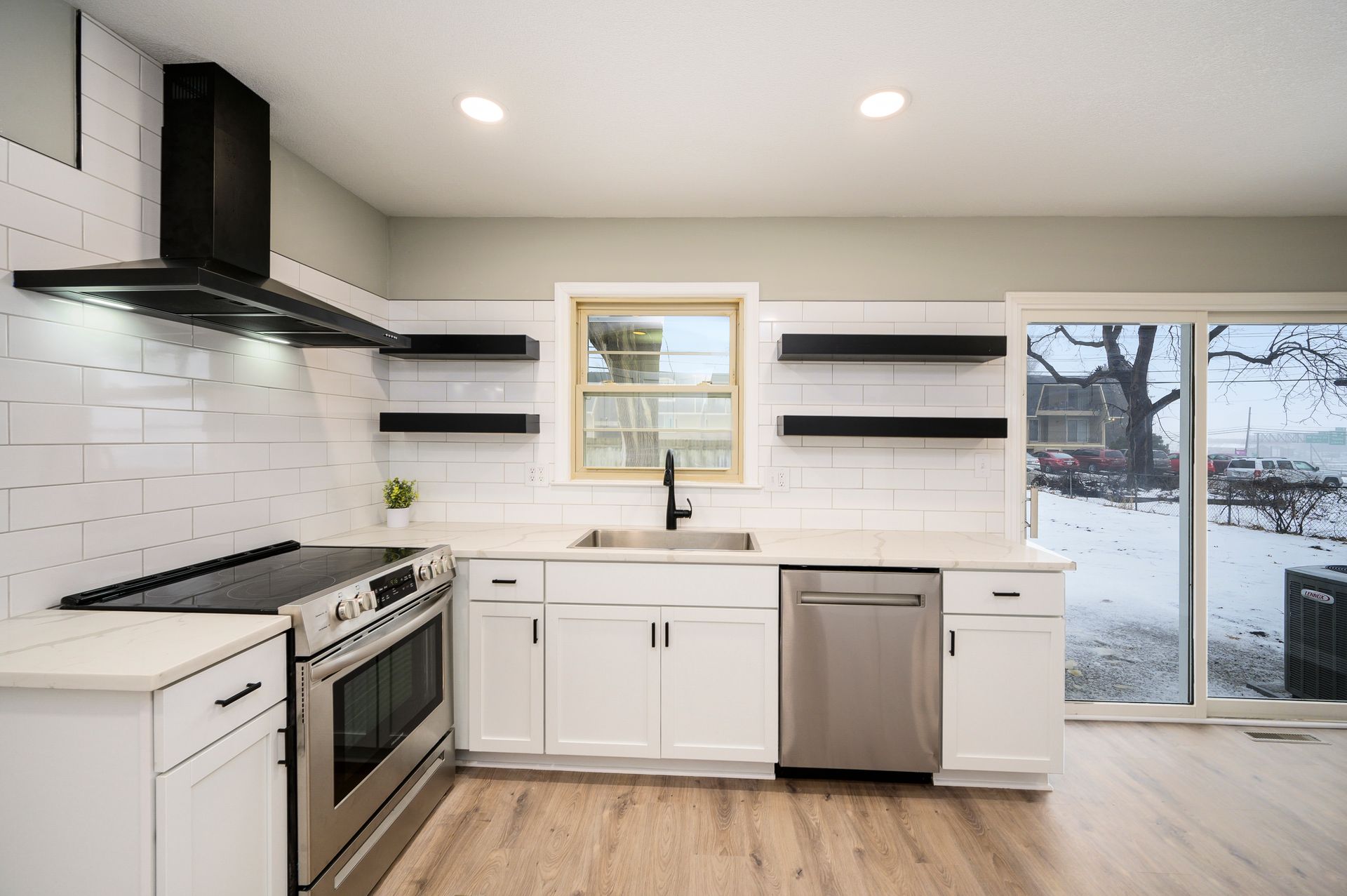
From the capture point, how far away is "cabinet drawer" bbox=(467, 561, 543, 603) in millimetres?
2396

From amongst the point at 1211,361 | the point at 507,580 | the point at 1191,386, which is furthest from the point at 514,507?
the point at 1211,361

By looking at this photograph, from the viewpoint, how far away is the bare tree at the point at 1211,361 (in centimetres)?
294

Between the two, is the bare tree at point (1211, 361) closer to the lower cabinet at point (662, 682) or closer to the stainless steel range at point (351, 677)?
the lower cabinet at point (662, 682)

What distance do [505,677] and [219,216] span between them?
191cm

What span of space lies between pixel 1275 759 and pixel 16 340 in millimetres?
4675

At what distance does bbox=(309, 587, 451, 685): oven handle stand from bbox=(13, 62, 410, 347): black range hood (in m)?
0.98

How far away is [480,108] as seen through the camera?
2021 millimetres

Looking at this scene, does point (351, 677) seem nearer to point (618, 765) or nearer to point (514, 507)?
point (618, 765)

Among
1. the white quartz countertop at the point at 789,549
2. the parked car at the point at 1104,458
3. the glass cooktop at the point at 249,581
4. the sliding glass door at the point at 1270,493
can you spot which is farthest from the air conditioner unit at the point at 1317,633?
the glass cooktop at the point at 249,581

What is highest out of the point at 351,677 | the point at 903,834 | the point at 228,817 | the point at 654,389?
the point at 654,389

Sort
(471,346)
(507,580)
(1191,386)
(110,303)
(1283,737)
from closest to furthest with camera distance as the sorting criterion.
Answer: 1. (110,303)
2. (507,580)
3. (1283,737)
4. (471,346)
5. (1191,386)

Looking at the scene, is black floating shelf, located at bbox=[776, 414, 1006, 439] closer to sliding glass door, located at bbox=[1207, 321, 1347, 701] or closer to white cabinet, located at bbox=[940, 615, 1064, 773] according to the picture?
white cabinet, located at bbox=[940, 615, 1064, 773]

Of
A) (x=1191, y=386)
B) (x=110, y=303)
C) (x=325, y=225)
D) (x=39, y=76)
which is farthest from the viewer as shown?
(x=1191, y=386)

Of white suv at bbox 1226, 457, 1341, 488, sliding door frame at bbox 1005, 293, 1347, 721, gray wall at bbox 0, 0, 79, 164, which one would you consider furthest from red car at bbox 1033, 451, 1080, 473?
gray wall at bbox 0, 0, 79, 164
